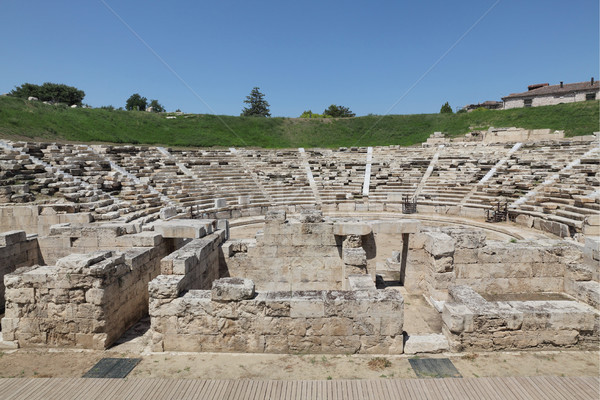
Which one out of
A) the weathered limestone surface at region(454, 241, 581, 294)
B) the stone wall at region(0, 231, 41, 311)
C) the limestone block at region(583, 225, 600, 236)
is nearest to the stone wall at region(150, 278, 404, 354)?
the weathered limestone surface at region(454, 241, 581, 294)

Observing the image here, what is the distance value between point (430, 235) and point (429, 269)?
0.81m

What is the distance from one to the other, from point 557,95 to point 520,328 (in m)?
47.5

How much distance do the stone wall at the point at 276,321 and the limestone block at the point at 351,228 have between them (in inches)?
120

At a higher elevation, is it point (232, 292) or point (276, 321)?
point (232, 292)

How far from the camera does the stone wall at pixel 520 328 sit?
17.1ft

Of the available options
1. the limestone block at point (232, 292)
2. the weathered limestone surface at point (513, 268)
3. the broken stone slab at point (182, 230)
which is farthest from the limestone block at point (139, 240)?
the weathered limestone surface at point (513, 268)

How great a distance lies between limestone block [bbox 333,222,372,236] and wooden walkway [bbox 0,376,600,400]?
13.8 feet

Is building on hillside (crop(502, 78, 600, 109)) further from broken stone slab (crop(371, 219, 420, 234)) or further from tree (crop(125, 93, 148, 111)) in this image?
tree (crop(125, 93, 148, 111))

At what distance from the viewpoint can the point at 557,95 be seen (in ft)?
135

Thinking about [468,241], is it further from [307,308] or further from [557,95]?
[557,95]

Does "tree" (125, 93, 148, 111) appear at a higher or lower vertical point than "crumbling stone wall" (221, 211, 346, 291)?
higher

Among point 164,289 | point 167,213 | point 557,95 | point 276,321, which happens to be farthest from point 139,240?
point 557,95

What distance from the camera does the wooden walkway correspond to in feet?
13.9

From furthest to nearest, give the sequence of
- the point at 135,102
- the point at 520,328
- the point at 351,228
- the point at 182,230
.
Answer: the point at 135,102
the point at 182,230
the point at 351,228
the point at 520,328
